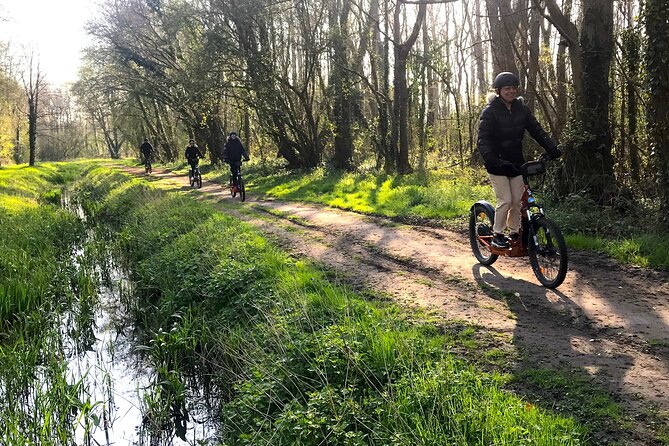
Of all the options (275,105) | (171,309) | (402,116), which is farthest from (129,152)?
(171,309)

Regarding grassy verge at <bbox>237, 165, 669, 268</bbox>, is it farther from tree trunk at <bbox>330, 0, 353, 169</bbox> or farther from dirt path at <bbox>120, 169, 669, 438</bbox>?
tree trunk at <bbox>330, 0, 353, 169</bbox>

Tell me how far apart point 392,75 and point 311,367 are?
58.2 ft

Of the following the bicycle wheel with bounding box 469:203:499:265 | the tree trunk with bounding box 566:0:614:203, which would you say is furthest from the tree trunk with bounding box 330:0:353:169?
the bicycle wheel with bounding box 469:203:499:265

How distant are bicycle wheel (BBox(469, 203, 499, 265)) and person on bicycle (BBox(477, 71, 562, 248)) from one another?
0.47 metres

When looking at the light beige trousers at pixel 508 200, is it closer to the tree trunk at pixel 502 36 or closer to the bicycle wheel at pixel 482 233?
the bicycle wheel at pixel 482 233

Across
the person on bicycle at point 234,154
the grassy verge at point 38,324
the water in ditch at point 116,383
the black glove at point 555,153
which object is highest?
the person on bicycle at point 234,154

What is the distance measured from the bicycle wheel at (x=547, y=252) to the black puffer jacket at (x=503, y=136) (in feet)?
2.28

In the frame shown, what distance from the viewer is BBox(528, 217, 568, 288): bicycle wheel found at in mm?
5216

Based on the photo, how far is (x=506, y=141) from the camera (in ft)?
18.9

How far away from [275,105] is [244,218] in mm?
9995

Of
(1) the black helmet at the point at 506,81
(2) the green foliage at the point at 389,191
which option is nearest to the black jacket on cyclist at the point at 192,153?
(2) the green foliage at the point at 389,191

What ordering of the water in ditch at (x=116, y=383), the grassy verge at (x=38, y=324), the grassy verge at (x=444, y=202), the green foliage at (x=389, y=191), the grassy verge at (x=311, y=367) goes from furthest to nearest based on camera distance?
the green foliage at (x=389, y=191) → the grassy verge at (x=444, y=202) → the water in ditch at (x=116, y=383) → the grassy verge at (x=38, y=324) → the grassy verge at (x=311, y=367)

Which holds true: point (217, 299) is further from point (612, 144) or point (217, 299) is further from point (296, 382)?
point (612, 144)

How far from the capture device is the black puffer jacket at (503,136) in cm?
567
